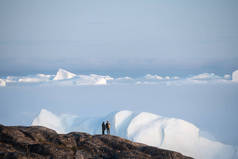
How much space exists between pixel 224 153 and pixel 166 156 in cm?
10372

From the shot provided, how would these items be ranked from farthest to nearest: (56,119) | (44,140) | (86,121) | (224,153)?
(56,119)
(86,121)
(224,153)
(44,140)

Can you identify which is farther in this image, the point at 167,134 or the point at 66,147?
the point at 167,134

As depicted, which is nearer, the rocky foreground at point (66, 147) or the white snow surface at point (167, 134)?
the rocky foreground at point (66, 147)

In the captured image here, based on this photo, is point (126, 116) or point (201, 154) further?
point (126, 116)

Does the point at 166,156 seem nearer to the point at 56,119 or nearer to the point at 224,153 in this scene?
the point at 224,153

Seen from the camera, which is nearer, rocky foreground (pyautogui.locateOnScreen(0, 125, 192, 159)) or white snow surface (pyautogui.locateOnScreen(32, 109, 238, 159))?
rocky foreground (pyautogui.locateOnScreen(0, 125, 192, 159))

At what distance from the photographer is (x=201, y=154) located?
11412 cm

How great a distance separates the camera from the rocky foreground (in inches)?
930

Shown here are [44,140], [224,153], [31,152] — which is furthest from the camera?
[224,153]

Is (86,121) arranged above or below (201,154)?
above

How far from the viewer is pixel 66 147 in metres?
26.3

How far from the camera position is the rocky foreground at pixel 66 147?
77.5 feet

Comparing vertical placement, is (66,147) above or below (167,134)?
above

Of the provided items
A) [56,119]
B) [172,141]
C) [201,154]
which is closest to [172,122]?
[172,141]
